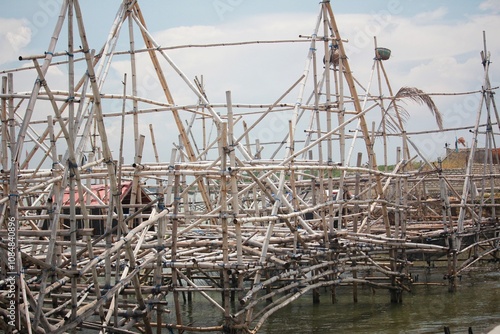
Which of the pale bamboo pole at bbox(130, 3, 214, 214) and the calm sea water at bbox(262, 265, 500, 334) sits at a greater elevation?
the pale bamboo pole at bbox(130, 3, 214, 214)

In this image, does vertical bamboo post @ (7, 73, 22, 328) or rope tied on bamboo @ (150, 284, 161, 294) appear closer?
vertical bamboo post @ (7, 73, 22, 328)

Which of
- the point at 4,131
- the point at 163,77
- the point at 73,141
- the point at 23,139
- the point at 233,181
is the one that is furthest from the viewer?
the point at 163,77

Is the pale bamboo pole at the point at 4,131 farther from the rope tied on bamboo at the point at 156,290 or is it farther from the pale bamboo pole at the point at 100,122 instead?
the rope tied on bamboo at the point at 156,290

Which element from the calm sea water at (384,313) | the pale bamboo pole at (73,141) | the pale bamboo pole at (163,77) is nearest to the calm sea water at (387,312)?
the calm sea water at (384,313)

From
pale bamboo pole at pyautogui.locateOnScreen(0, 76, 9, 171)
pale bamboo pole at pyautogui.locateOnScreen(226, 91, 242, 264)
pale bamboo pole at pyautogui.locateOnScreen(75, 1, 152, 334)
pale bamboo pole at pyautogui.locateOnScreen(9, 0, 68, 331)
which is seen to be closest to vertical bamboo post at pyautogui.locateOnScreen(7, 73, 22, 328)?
pale bamboo pole at pyautogui.locateOnScreen(9, 0, 68, 331)

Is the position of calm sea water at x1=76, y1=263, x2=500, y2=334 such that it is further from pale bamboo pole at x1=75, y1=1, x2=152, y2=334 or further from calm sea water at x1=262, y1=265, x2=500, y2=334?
pale bamboo pole at x1=75, y1=1, x2=152, y2=334

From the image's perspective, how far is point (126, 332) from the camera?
671 cm

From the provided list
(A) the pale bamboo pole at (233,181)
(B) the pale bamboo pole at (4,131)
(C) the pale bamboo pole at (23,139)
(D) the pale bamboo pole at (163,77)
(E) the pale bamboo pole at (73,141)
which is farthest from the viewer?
(D) the pale bamboo pole at (163,77)

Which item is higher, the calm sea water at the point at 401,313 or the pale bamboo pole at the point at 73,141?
the pale bamboo pole at the point at 73,141

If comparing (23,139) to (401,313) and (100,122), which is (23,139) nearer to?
(100,122)

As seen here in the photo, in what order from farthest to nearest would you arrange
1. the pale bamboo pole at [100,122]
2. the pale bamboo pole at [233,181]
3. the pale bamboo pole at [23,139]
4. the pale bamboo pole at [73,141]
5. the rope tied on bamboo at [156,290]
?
the pale bamboo pole at [233,181] → the rope tied on bamboo at [156,290] → the pale bamboo pole at [100,122] → the pale bamboo pole at [73,141] → the pale bamboo pole at [23,139]

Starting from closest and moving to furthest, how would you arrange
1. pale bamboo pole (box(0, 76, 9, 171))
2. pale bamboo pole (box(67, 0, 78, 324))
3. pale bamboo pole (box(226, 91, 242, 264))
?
pale bamboo pole (box(67, 0, 78, 324)) < pale bamboo pole (box(0, 76, 9, 171)) < pale bamboo pole (box(226, 91, 242, 264))

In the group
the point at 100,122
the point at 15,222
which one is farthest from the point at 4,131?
the point at 15,222

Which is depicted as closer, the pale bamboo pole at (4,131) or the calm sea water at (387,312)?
the pale bamboo pole at (4,131)
